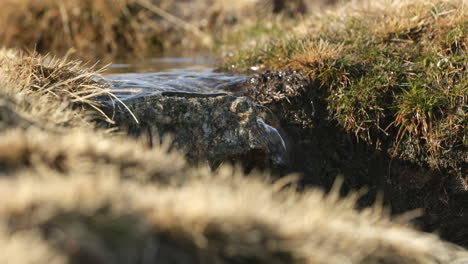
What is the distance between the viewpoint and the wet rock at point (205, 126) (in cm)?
405

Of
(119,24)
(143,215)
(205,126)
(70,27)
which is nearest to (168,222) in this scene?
(143,215)

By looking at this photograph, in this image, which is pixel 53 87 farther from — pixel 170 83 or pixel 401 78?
pixel 401 78

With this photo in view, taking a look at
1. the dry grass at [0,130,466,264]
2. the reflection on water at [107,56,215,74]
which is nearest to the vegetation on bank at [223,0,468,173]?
the reflection on water at [107,56,215,74]

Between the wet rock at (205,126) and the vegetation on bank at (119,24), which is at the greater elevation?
the vegetation on bank at (119,24)

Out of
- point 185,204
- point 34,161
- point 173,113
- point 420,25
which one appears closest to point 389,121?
point 420,25

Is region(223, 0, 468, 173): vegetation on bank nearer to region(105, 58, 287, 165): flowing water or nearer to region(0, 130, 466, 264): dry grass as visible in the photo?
region(105, 58, 287, 165): flowing water

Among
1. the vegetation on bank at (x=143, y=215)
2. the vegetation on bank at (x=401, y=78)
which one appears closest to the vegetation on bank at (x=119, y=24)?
the vegetation on bank at (x=401, y=78)

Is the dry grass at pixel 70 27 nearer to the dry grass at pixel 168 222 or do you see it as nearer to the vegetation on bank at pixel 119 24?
the vegetation on bank at pixel 119 24

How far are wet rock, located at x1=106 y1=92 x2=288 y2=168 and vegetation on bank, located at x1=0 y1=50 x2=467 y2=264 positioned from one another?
1.07 m

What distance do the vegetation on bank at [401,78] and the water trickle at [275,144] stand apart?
0.70m

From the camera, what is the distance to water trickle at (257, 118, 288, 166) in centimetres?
429

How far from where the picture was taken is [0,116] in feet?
9.31

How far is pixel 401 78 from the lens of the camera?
4.91 metres

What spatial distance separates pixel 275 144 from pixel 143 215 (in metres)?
2.32
